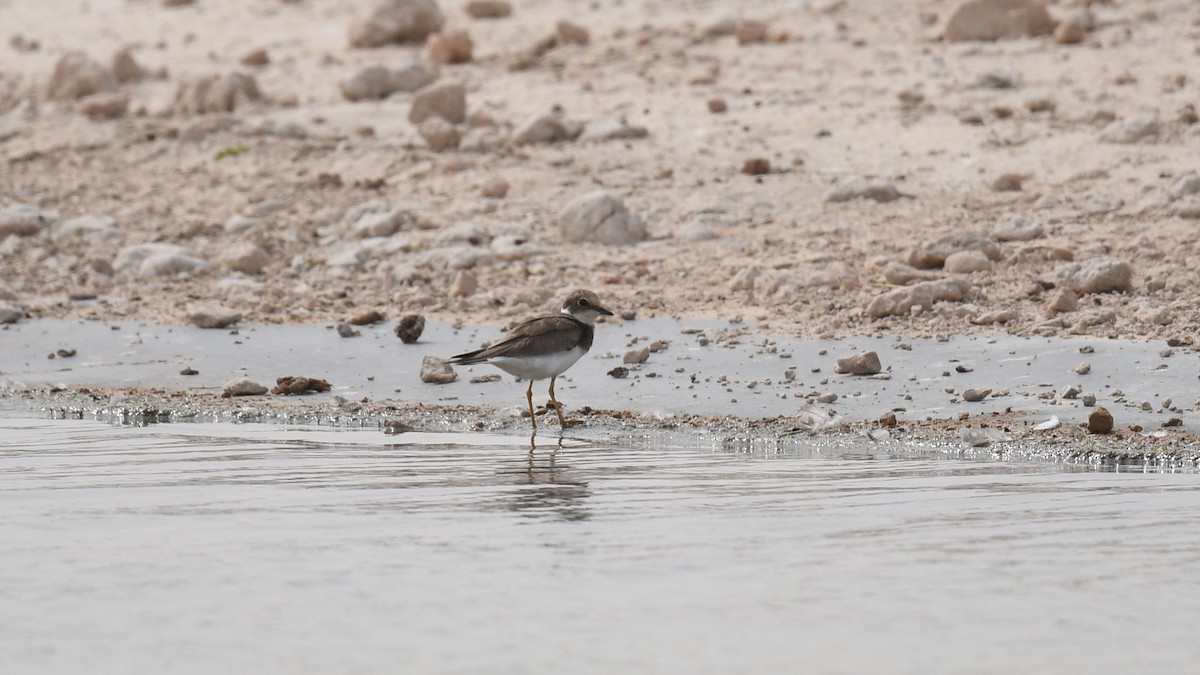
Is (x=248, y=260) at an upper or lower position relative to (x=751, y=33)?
lower

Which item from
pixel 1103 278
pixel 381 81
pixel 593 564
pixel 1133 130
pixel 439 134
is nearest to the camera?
pixel 593 564

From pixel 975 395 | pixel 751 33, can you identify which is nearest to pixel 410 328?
pixel 975 395

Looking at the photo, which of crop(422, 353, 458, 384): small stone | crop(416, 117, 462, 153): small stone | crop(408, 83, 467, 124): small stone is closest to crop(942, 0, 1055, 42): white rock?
crop(408, 83, 467, 124): small stone

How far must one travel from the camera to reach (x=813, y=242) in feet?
38.3

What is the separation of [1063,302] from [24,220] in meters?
8.47

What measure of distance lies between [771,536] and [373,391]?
150 inches

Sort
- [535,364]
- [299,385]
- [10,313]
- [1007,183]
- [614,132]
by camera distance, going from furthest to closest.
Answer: [614,132] < [1007,183] < [10,313] < [299,385] < [535,364]

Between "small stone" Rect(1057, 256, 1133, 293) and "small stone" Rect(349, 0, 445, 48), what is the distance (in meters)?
9.33

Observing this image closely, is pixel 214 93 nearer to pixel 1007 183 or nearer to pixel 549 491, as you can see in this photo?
pixel 1007 183

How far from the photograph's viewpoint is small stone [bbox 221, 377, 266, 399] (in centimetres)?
966

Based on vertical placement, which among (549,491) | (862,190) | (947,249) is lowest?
(549,491)

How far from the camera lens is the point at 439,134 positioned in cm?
1423

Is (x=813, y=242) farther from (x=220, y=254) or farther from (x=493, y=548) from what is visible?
(x=493, y=548)

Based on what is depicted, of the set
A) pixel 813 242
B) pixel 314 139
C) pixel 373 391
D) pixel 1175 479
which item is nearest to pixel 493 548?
pixel 1175 479
